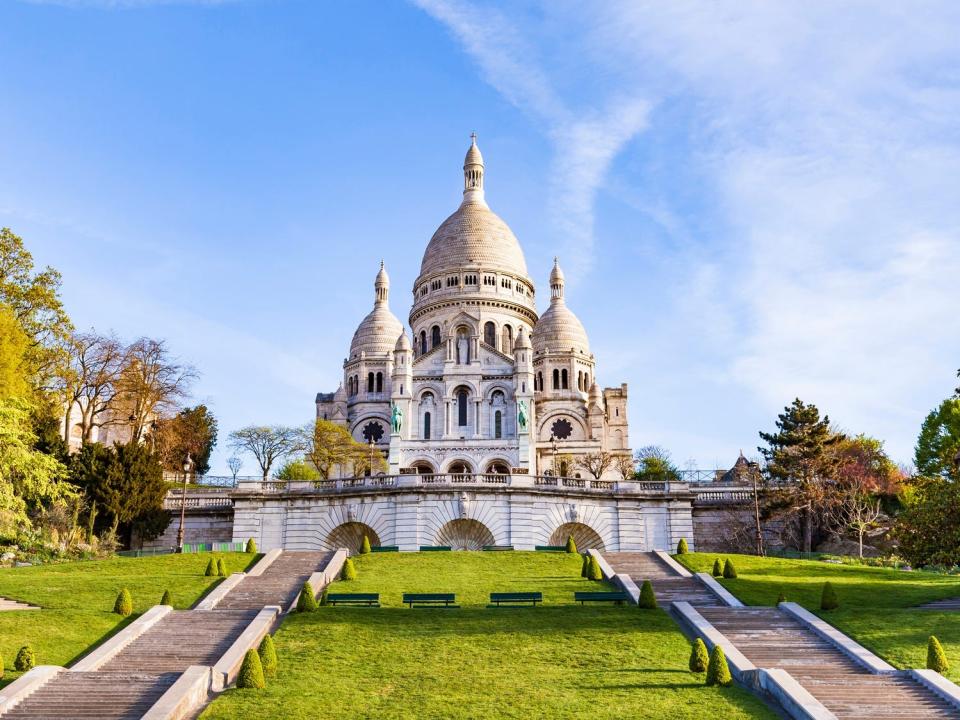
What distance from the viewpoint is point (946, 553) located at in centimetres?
2958

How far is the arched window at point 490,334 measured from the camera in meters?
89.3

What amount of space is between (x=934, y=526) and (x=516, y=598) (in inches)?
507

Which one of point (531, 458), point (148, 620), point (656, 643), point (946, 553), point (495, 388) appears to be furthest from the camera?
point (495, 388)

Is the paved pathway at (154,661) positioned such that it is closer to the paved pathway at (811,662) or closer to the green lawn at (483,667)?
the green lawn at (483,667)

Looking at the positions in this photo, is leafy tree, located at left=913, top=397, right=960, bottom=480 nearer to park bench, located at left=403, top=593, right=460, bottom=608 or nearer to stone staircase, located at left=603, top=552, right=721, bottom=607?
stone staircase, located at left=603, top=552, right=721, bottom=607

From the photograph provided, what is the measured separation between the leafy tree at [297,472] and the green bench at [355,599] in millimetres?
38339

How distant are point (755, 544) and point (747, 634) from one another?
71.8 feet

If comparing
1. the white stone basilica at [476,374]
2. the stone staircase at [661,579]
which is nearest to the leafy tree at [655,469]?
the white stone basilica at [476,374]

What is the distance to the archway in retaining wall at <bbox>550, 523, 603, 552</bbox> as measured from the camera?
148ft

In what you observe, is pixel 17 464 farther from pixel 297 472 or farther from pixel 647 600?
pixel 297 472

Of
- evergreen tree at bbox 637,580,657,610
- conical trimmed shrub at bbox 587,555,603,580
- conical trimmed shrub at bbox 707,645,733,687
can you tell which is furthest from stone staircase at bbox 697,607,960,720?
conical trimmed shrub at bbox 587,555,603,580

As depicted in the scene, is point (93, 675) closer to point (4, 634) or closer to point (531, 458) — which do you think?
point (4, 634)

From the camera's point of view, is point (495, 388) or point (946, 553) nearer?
point (946, 553)

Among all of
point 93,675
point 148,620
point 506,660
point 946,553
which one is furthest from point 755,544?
point 93,675
